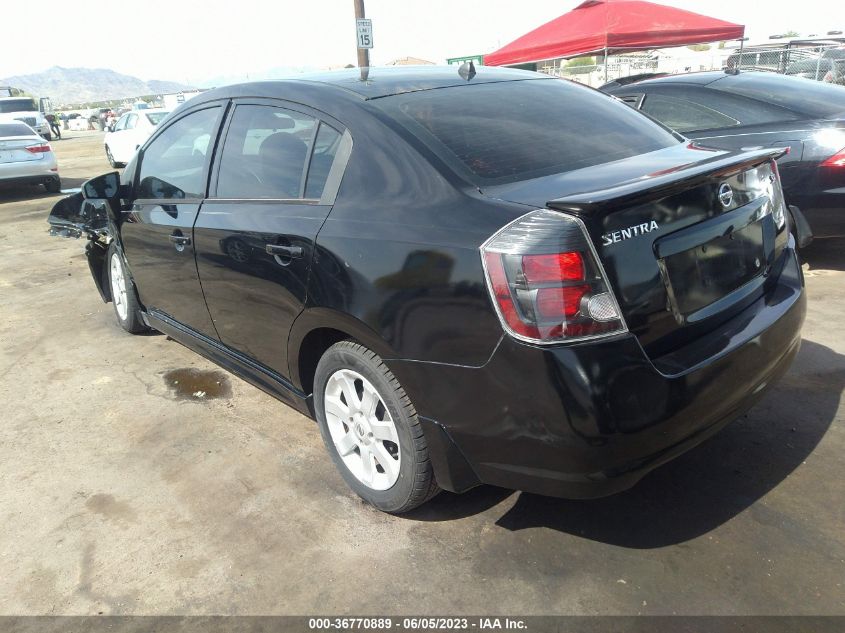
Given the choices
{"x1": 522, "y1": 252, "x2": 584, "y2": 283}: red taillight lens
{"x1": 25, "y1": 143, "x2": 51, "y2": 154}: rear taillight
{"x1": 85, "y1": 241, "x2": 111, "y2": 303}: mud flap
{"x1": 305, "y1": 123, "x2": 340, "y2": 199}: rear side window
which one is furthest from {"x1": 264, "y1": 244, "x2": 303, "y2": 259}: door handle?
{"x1": 25, "y1": 143, "x2": 51, "y2": 154}: rear taillight

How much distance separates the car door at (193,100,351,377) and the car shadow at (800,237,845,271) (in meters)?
4.46

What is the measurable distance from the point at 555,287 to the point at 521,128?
1.00 m

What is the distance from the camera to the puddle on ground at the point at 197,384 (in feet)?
13.3

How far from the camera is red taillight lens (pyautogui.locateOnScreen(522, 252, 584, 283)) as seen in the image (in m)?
2.00

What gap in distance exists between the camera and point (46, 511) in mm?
2986

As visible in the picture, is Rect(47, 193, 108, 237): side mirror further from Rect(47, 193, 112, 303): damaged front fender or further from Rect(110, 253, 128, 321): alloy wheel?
Rect(110, 253, 128, 321): alloy wheel

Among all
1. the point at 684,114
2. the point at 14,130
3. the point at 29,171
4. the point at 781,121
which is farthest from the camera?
the point at 14,130


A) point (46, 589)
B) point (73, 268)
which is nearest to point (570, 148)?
point (46, 589)

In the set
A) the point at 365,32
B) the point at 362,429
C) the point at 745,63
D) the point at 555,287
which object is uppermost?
the point at 365,32

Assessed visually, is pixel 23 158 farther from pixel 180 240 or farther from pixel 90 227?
pixel 180 240

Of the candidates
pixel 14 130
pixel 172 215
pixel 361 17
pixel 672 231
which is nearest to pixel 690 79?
pixel 672 231

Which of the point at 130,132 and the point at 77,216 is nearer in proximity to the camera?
the point at 77,216

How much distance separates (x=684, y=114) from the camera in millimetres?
5883

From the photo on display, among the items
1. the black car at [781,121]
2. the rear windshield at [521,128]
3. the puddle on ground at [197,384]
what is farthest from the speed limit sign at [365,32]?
the rear windshield at [521,128]
